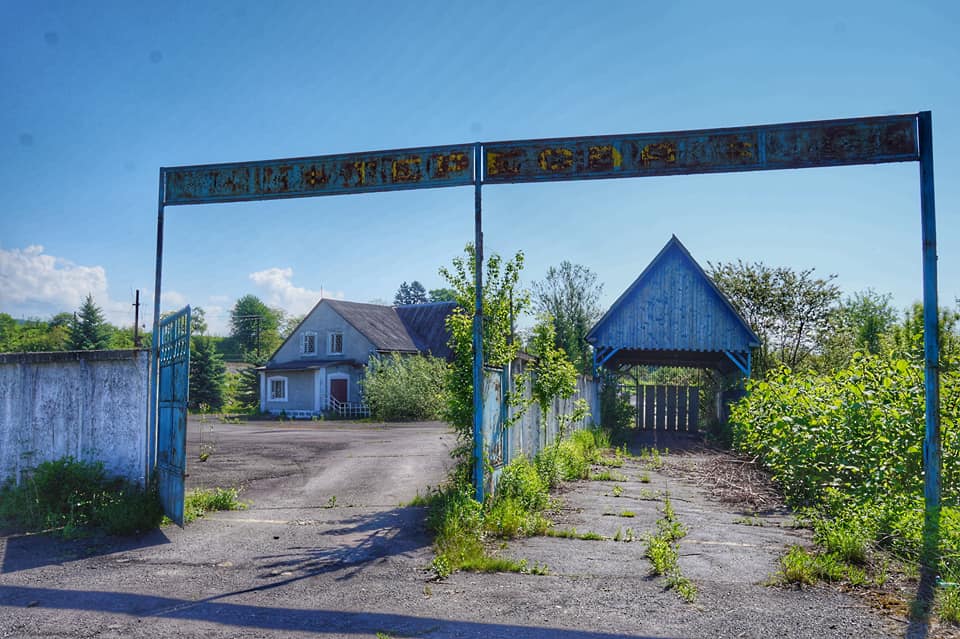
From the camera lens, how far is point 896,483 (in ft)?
23.6

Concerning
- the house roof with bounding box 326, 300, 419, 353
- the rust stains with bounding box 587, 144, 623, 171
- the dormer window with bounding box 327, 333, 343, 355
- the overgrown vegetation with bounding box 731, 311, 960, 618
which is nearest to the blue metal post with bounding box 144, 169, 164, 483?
the rust stains with bounding box 587, 144, 623, 171

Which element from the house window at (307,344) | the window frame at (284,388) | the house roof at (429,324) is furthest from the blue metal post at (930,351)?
the house window at (307,344)

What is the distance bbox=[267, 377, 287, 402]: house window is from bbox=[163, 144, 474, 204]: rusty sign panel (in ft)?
87.6

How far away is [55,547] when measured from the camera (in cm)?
701

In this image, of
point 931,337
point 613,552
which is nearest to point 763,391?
point 931,337

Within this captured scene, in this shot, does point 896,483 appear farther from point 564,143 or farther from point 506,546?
point 564,143

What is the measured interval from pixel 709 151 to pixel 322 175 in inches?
181

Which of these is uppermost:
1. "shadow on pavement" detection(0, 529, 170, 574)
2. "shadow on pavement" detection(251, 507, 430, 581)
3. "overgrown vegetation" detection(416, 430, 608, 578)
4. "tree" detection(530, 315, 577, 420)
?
"tree" detection(530, 315, 577, 420)

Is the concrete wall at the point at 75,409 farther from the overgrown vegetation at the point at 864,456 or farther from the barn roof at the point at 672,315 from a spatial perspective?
the barn roof at the point at 672,315

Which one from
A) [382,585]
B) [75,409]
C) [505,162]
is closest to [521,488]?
[382,585]

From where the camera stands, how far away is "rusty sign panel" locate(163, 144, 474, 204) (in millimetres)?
8117

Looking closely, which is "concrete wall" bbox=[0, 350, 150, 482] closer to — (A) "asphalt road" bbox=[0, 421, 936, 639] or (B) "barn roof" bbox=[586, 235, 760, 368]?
(A) "asphalt road" bbox=[0, 421, 936, 639]

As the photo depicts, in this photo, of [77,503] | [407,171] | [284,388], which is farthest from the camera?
[284,388]

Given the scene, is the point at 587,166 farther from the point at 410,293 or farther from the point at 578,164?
the point at 410,293
